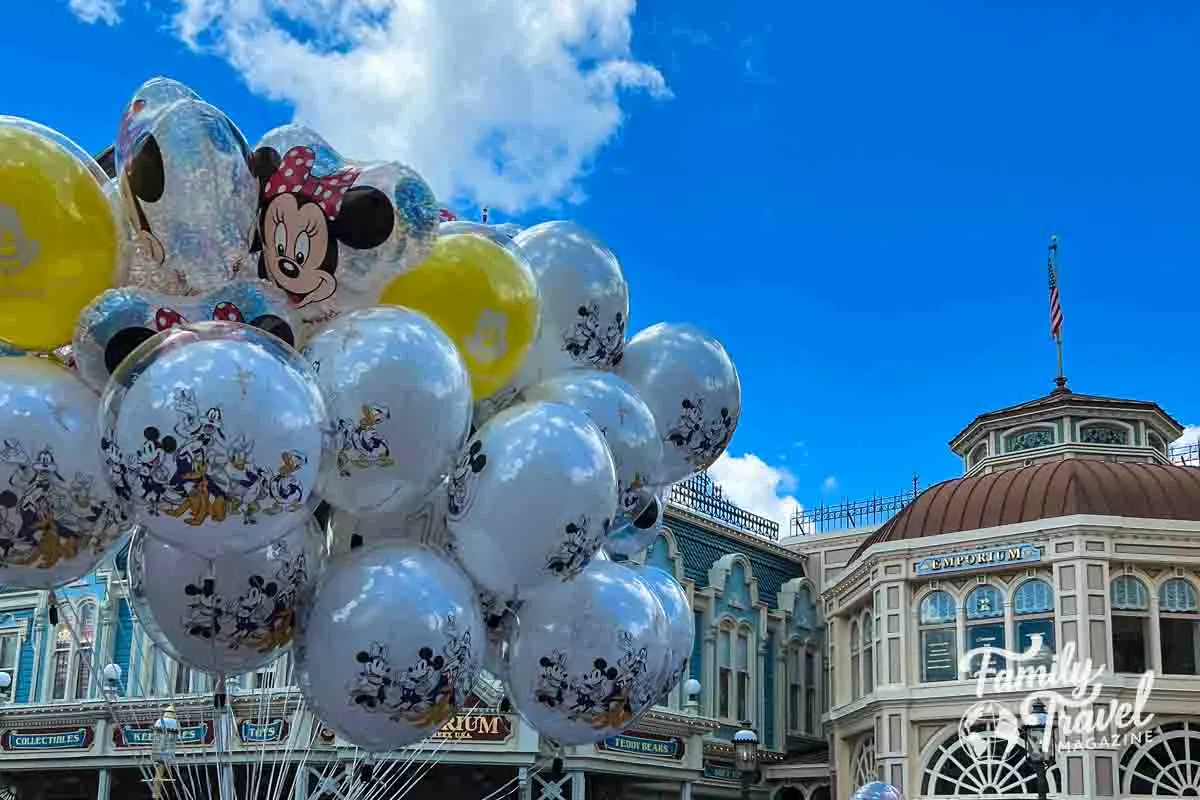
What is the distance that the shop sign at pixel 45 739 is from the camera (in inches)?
879

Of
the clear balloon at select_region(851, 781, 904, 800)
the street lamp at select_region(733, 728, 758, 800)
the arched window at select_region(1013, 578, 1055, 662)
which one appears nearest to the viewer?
the clear balloon at select_region(851, 781, 904, 800)

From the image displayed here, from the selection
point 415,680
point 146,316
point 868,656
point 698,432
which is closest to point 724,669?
point 868,656

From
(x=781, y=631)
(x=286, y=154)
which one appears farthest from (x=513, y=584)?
(x=781, y=631)

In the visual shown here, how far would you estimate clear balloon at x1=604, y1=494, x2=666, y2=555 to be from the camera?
24.8 ft

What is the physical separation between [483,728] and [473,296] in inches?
551

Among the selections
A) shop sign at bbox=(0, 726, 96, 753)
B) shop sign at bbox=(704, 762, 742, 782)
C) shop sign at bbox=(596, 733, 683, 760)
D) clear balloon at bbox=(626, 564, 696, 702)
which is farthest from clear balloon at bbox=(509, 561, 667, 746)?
shop sign at bbox=(704, 762, 742, 782)

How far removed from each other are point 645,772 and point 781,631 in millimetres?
7093

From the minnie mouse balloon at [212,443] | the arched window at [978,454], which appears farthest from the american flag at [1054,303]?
the minnie mouse balloon at [212,443]

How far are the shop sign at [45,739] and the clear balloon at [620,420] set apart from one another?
18183mm

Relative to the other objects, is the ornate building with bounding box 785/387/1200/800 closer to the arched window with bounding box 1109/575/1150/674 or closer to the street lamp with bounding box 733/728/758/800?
the arched window with bounding box 1109/575/1150/674

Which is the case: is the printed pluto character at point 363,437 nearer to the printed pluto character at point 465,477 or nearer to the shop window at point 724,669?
the printed pluto character at point 465,477

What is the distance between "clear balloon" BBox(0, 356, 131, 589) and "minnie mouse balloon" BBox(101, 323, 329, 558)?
1.61 ft

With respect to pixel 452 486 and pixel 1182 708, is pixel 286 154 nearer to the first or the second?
pixel 452 486

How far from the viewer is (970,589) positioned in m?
21.8
